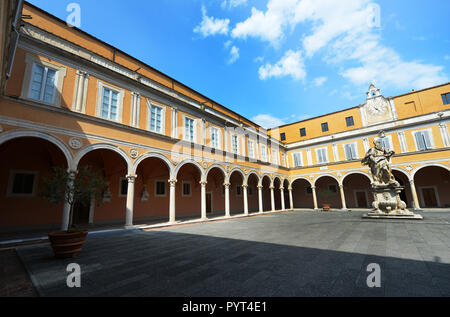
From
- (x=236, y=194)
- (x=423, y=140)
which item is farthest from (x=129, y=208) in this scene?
(x=423, y=140)

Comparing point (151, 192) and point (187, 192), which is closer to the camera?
point (151, 192)

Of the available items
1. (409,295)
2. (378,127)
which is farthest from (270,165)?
(409,295)

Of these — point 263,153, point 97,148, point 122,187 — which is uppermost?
point 263,153

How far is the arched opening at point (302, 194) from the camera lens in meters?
26.5

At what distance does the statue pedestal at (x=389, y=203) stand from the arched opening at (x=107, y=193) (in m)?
14.8

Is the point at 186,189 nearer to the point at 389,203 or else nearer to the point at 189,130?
the point at 189,130

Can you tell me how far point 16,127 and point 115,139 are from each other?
3.46m

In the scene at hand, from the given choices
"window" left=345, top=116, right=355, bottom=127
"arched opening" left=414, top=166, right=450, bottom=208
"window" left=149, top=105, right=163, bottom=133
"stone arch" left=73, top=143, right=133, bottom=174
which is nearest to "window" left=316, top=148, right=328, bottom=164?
"window" left=345, top=116, right=355, bottom=127

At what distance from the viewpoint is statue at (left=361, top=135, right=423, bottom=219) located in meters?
10.6

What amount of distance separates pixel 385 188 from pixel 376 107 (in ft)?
50.8

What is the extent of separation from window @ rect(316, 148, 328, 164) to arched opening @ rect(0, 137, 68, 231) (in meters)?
24.0

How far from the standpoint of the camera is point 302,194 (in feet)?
89.0
